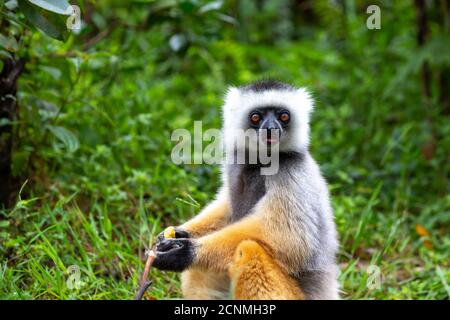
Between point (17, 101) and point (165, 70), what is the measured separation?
5270 mm

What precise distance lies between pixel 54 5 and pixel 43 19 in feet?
1.13

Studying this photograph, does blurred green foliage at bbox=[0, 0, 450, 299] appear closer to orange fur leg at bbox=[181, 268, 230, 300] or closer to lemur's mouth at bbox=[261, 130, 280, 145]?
orange fur leg at bbox=[181, 268, 230, 300]

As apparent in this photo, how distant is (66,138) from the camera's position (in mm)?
6238

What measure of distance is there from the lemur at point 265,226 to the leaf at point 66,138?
61.2 inches

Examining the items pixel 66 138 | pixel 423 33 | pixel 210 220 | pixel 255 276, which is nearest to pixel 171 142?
pixel 66 138

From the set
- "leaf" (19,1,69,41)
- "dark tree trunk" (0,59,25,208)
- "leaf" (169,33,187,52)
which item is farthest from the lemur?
"leaf" (169,33,187,52)

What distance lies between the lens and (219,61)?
1135 cm

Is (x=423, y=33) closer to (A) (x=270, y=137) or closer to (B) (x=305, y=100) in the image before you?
(B) (x=305, y=100)

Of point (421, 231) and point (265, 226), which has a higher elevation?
point (265, 226)

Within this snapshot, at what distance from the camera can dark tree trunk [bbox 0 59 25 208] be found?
19.8 ft

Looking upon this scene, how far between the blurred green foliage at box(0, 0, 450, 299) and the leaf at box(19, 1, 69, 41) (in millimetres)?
49

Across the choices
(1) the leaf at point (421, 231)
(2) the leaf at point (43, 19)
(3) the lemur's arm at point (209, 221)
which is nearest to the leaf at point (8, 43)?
(2) the leaf at point (43, 19)

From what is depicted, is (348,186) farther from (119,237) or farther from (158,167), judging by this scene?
(119,237)

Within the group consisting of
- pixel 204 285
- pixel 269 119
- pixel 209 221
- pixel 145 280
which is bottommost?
pixel 204 285
